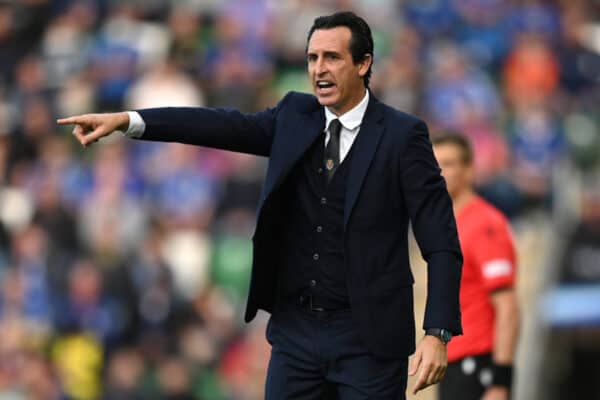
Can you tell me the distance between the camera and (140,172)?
14383 mm

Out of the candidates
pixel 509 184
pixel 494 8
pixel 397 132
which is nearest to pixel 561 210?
pixel 509 184

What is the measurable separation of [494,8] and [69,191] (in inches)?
181

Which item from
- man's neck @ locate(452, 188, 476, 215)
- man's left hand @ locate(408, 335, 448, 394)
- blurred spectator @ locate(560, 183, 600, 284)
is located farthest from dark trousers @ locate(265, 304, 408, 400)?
blurred spectator @ locate(560, 183, 600, 284)

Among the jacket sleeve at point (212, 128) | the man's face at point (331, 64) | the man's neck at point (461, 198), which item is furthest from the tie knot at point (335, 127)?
the man's neck at point (461, 198)

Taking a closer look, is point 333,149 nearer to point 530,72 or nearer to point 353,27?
point 353,27

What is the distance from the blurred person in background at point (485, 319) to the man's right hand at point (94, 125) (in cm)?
250

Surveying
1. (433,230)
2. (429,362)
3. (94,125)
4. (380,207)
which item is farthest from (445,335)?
(94,125)

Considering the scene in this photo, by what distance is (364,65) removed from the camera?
18.2 ft

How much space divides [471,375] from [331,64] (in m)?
2.34

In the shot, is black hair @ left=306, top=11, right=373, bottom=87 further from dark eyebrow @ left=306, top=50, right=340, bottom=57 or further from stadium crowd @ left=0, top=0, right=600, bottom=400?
stadium crowd @ left=0, top=0, right=600, bottom=400

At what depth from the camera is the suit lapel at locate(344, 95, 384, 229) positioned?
Result: 18.0 ft

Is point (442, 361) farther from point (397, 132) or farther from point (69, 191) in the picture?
point (69, 191)

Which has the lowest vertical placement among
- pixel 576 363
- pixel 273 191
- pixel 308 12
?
pixel 576 363

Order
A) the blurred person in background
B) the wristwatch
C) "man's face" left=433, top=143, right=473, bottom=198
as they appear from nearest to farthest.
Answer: the wristwatch
the blurred person in background
"man's face" left=433, top=143, right=473, bottom=198
